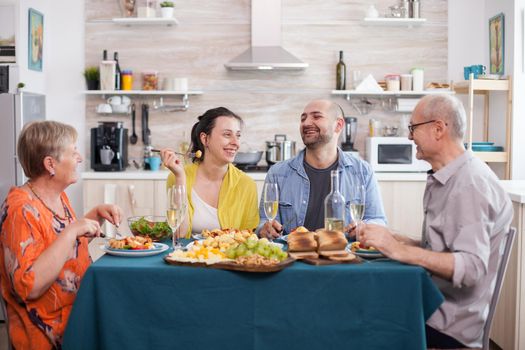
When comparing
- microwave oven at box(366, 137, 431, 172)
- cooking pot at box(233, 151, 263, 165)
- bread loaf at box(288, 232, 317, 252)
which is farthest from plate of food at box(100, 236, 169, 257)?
microwave oven at box(366, 137, 431, 172)

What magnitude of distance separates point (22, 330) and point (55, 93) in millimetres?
4009

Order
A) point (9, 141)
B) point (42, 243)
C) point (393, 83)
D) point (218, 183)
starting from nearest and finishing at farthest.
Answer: point (42, 243), point (218, 183), point (9, 141), point (393, 83)

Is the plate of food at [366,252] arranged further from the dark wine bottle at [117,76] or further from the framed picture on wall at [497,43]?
the dark wine bottle at [117,76]

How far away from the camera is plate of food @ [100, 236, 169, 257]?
7.74 feet

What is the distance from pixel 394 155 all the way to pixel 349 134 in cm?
45

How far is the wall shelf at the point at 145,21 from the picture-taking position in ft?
18.9

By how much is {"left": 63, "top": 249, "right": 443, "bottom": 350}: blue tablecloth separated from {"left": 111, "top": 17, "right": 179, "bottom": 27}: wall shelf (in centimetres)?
389

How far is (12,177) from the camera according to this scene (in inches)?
192

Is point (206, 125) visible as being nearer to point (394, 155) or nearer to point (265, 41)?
point (265, 41)

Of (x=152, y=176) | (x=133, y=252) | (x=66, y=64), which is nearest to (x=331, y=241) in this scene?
(x=133, y=252)

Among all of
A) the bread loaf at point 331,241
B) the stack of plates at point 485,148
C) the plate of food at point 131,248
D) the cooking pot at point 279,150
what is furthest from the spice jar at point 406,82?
the plate of food at point 131,248

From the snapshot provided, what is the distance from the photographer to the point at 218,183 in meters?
3.38

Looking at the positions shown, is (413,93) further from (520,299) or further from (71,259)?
(71,259)

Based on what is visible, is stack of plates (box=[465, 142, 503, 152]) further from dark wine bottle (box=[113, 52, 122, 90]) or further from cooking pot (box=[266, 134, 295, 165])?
dark wine bottle (box=[113, 52, 122, 90])
